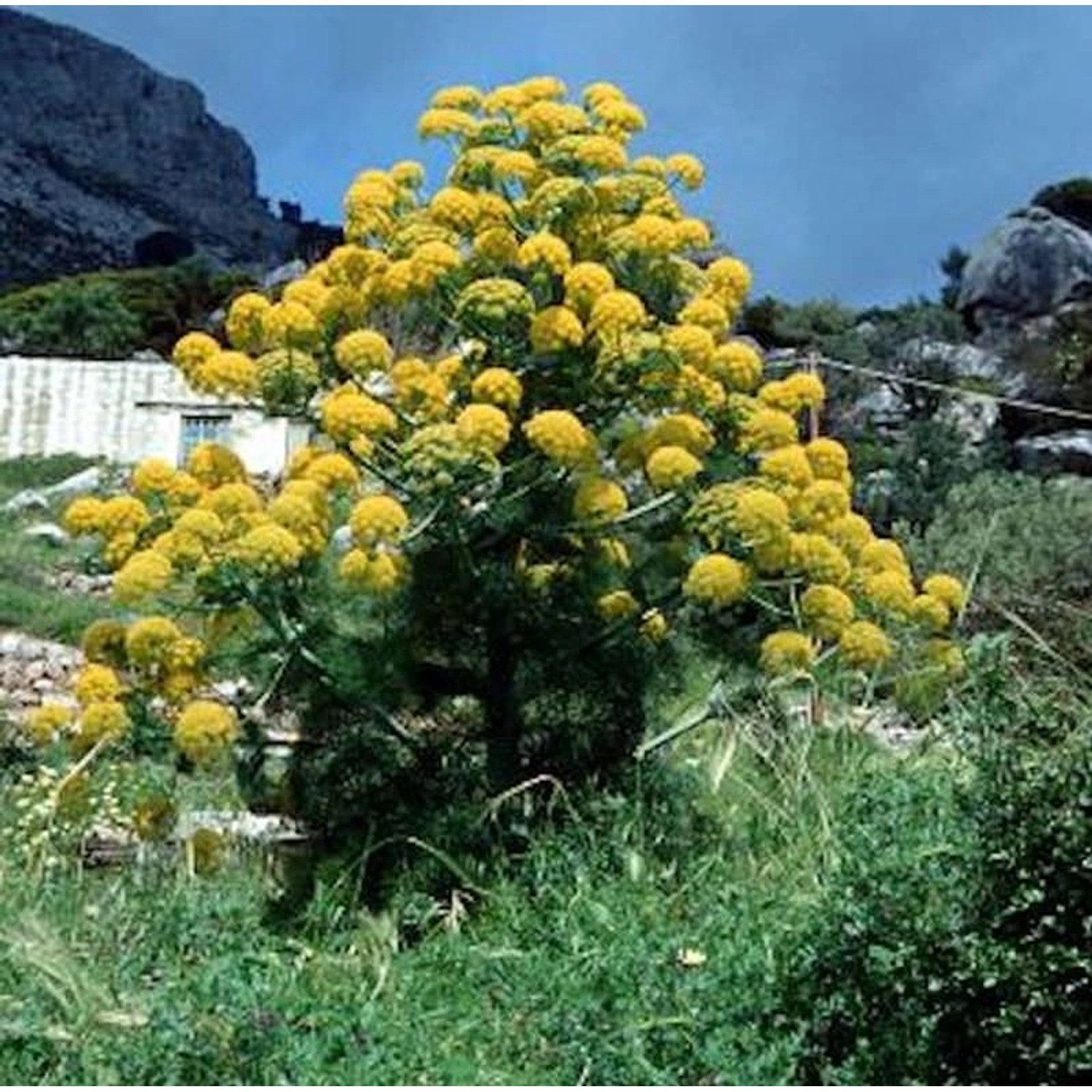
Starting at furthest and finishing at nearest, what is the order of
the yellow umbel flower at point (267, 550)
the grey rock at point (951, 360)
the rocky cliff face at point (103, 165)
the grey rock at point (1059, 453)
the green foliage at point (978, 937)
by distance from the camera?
the rocky cliff face at point (103, 165) < the grey rock at point (951, 360) < the grey rock at point (1059, 453) < the yellow umbel flower at point (267, 550) < the green foliage at point (978, 937)

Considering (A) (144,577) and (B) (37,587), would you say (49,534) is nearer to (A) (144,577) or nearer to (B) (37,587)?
(B) (37,587)

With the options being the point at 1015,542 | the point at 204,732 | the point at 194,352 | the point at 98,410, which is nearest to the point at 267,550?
the point at 204,732

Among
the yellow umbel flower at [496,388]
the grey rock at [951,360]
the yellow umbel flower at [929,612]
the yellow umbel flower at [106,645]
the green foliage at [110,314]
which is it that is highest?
the green foliage at [110,314]

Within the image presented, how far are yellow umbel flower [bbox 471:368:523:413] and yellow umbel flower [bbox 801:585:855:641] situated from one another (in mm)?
893

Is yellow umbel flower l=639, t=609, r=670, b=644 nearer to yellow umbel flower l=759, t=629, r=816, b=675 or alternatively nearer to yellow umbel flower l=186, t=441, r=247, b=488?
yellow umbel flower l=759, t=629, r=816, b=675

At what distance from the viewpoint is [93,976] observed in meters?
3.97

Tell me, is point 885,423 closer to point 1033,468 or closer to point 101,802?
point 1033,468

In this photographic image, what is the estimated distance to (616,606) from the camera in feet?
17.6

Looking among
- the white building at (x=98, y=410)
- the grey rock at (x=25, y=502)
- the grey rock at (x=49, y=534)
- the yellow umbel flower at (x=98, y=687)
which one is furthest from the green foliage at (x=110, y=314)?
the yellow umbel flower at (x=98, y=687)

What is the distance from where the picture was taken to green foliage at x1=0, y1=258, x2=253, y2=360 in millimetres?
26672

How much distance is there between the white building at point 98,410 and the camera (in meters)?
18.8

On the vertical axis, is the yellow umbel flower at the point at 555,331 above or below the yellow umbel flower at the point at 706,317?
below

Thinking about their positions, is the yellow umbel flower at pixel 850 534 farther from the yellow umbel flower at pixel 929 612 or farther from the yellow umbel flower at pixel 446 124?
the yellow umbel flower at pixel 446 124

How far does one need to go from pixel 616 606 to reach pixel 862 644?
2.07 feet
